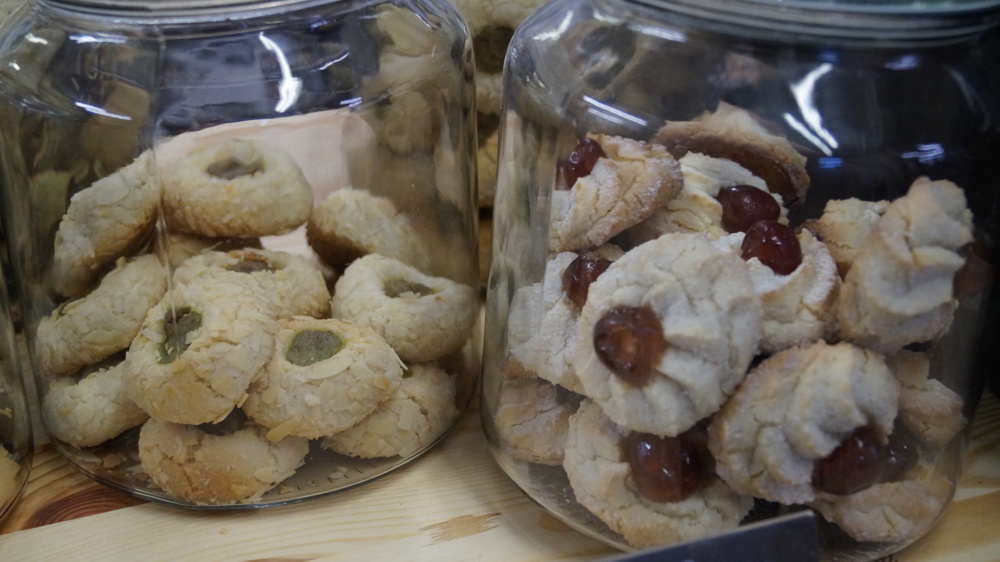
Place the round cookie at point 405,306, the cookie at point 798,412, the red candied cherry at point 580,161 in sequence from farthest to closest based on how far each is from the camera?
the round cookie at point 405,306 → the red candied cherry at point 580,161 → the cookie at point 798,412

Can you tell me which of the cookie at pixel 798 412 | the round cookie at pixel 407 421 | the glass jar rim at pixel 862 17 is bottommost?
the round cookie at pixel 407 421

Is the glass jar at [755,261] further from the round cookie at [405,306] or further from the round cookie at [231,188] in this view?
the round cookie at [231,188]

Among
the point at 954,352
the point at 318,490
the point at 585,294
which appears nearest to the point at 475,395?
the point at 318,490

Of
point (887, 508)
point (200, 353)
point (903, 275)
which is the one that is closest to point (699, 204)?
point (903, 275)

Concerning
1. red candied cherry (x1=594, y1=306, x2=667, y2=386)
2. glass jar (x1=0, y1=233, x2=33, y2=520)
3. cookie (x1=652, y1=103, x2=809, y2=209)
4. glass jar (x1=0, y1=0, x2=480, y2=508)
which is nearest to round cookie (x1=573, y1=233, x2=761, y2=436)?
red candied cherry (x1=594, y1=306, x2=667, y2=386)

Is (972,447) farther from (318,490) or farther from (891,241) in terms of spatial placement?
(318,490)

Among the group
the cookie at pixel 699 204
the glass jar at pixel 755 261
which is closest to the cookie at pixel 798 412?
the glass jar at pixel 755 261

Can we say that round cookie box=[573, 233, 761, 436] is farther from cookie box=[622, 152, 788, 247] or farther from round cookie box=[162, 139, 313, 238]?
round cookie box=[162, 139, 313, 238]
